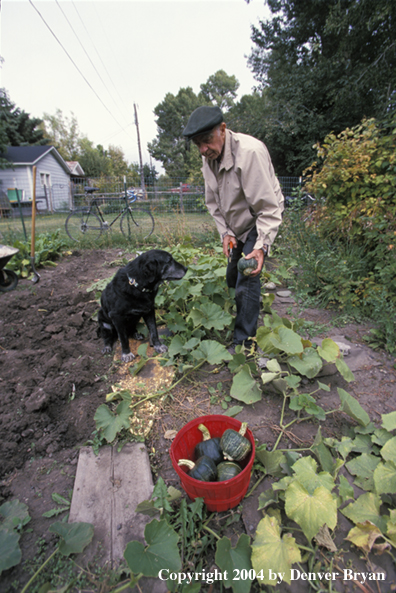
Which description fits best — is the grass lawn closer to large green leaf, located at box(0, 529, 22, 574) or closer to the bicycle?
the bicycle

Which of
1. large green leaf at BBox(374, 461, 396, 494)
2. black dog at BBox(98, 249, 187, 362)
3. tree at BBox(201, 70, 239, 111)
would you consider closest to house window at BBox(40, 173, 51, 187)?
black dog at BBox(98, 249, 187, 362)

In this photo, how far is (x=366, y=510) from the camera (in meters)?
1.45

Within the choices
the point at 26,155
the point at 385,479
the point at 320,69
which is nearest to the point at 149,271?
the point at 385,479

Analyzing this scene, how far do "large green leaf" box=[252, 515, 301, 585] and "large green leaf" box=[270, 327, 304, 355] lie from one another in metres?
1.06

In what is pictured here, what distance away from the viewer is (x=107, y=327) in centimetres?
310

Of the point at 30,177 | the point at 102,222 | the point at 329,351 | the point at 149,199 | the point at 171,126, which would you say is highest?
the point at 171,126

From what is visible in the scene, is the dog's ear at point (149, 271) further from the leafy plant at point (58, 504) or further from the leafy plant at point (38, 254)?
the leafy plant at point (38, 254)

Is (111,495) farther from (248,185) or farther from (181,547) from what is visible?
(248,185)

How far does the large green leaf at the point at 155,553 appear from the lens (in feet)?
3.73

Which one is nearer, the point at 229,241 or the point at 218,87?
the point at 229,241

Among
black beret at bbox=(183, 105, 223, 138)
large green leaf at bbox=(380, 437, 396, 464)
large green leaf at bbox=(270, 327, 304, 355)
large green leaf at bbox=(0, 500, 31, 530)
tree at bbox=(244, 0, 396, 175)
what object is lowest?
large green leaf at bbox=(0, 500, 31, 530)

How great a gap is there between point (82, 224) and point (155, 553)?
359 inches

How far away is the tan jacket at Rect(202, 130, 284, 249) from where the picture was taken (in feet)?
7.47

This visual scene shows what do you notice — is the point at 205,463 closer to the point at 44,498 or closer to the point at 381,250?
the point at 44,498
